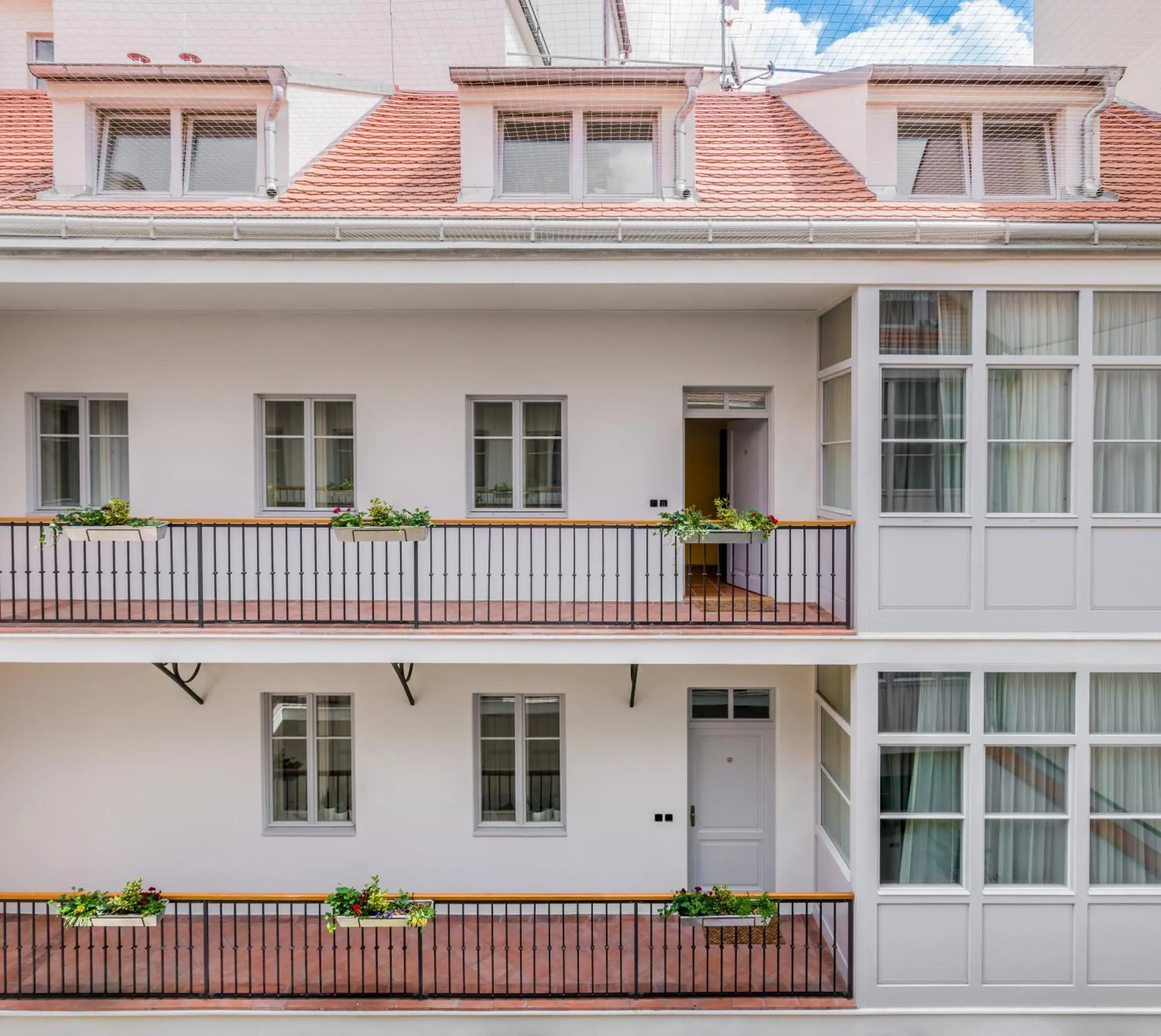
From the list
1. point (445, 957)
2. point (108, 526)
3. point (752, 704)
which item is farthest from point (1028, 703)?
point (108, 526)

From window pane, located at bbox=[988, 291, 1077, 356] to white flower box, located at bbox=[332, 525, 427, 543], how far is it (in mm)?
5164

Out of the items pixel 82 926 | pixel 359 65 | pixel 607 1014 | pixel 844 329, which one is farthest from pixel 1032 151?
pixel 82 926

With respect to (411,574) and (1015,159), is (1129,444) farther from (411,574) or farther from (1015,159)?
(411,574)

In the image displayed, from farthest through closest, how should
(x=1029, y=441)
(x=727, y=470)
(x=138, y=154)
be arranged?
1. (x=727, y=470)
2. (x=138, y=154)
3. (x=1029, y=441)

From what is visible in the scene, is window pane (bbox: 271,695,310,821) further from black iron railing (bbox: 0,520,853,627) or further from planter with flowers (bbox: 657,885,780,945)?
planter with flowers (bbox: 657,885,780,945)

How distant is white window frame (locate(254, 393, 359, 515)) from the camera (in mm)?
8016

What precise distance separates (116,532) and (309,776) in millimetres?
3169

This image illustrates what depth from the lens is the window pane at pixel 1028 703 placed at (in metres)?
6.62

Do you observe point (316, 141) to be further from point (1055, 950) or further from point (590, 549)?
point (1055, 950)

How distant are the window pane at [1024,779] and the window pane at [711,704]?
2.49 metres

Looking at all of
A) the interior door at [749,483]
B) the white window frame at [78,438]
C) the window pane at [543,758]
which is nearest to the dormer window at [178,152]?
the white window frame at [78,438]

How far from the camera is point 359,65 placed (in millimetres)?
10078

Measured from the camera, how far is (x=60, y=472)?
8117 millimetres

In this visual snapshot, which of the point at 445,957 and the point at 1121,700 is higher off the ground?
the point at 1121,700
